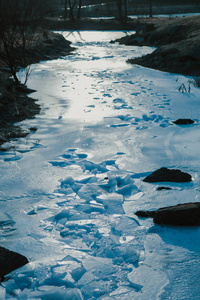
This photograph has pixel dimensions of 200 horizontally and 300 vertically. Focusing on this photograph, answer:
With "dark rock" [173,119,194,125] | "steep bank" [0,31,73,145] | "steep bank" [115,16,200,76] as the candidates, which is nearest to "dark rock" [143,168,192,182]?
"dark rock" [173,119,194,125]

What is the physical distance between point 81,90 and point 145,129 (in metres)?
3.30

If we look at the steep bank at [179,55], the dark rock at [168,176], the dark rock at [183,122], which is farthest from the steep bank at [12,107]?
the steep bank at [179,55]

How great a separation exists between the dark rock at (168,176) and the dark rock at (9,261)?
167cm

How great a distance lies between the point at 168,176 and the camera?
331 centimetres

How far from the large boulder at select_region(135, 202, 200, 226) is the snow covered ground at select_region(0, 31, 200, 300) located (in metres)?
0.07

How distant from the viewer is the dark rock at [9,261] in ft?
6.73

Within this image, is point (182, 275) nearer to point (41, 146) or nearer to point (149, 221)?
point (149, 221)

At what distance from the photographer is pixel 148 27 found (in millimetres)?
19000

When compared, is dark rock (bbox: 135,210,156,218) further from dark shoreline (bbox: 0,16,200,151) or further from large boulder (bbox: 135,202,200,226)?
dark shoreline (bbox: 0,16,200,151)

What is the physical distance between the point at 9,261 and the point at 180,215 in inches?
54.3

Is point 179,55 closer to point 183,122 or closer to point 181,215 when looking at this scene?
point 183,122

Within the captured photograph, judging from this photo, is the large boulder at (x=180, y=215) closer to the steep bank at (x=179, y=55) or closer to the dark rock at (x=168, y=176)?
the dark rock at (x=168, y=176)

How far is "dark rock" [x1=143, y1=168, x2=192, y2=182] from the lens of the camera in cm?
327

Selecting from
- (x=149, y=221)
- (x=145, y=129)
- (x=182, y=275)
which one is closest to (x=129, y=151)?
(x=145, y=129)
